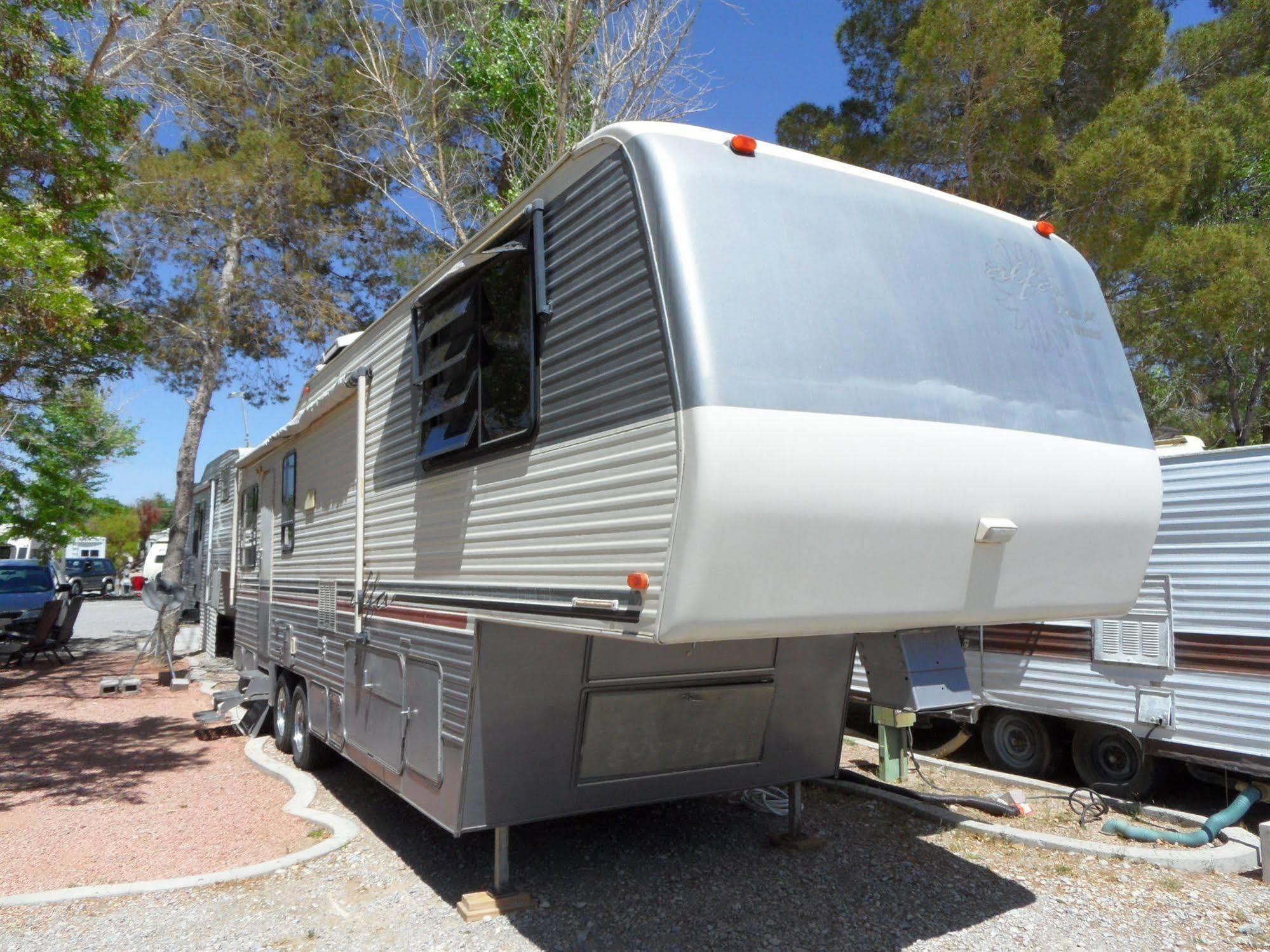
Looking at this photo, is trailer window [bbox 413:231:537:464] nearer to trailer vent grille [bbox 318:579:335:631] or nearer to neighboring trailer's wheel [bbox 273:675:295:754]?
trailer vent grille [bbox 318:579:335:631]

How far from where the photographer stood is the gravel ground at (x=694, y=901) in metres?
4.13

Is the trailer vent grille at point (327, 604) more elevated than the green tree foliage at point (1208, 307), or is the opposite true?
the green tree foliage at point (1208, 307)

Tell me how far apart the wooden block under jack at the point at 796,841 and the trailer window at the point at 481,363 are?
2820 millimetres

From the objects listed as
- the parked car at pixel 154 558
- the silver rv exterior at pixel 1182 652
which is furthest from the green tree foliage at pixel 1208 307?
the parked car at pixel 154 558

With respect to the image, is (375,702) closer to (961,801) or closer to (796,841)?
(796,841)

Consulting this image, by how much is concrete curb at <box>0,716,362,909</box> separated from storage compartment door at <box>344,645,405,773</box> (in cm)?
55

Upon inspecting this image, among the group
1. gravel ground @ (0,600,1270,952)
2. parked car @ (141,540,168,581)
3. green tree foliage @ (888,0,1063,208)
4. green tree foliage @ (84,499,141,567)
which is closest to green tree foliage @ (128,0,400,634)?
green tree foliage @ (888,0,1063,208)

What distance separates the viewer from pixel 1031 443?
3.53 metres

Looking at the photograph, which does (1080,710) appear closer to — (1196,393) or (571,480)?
(571,480)

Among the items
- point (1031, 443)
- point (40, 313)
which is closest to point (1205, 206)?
point (1031, 443)

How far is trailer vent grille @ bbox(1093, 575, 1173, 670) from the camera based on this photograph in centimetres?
593

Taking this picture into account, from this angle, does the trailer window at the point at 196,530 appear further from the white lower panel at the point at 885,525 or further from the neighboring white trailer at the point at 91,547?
the neighboring white trailer at the point at 91,547

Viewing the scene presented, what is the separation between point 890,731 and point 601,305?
14.2 ft

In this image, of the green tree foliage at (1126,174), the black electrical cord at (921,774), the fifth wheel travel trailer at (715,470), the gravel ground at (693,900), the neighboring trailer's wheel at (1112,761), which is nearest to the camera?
the fifth wheel travel trailer at (715,470)
